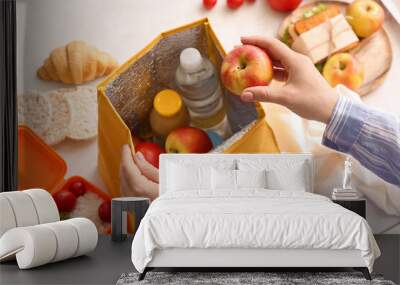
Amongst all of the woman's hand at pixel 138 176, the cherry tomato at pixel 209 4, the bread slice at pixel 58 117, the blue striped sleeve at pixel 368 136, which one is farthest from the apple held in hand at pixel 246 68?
the blue striped sleeve at pixel 368 136

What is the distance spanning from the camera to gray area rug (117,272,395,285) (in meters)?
3.89

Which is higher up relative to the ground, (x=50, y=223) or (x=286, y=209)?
(x=286, y=209)

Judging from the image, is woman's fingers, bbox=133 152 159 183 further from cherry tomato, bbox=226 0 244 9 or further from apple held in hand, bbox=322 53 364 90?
apple held in hand, bbox=322 53 364 90

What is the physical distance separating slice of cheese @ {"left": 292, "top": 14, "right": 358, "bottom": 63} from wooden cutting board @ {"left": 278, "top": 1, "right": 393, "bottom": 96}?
13 centimetres

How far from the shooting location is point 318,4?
18.6ft

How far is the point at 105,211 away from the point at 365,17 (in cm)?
291

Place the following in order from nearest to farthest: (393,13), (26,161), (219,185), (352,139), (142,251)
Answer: (352,139) → (142,251) → (219,185) → (393,13) → (26,161)

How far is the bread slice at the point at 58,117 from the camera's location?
5.93 metres

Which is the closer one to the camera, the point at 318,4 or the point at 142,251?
the point at 142,251

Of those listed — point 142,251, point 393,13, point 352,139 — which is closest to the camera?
point 352,139

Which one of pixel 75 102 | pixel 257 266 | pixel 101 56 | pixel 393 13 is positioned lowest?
pixel 257 266

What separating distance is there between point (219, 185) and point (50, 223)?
1.43 m

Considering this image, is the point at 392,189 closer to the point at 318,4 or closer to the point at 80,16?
the point at 318,4

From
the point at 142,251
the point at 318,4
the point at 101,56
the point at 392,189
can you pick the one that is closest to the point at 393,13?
the point at 318,4
